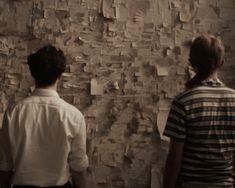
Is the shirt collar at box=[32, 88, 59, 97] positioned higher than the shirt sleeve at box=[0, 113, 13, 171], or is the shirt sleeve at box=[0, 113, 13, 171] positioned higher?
the shirt collar at box=[32, 88, 59, 97]

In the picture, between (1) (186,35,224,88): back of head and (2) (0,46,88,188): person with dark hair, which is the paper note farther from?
(2) (0,46,88,188): person with dark hair

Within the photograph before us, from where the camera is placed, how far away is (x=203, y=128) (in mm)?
1283

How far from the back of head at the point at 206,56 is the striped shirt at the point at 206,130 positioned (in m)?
0.04

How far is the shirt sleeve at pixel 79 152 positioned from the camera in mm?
1309

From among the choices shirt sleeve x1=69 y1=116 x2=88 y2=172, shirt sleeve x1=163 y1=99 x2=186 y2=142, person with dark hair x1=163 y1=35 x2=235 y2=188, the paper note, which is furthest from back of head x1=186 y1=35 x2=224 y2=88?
the paper note

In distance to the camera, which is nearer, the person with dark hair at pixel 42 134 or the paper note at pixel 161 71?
the person with dark hair at pixel 42 134

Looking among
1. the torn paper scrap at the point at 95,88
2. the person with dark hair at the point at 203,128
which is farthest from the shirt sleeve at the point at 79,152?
the torn paper scrap at the point at 95,88

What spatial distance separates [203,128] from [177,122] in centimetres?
8

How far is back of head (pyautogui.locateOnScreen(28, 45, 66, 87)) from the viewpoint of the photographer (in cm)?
129

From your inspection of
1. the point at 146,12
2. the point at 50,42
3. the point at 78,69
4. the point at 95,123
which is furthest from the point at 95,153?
the point at 146,12

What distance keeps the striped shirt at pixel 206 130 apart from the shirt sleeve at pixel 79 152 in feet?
0.85

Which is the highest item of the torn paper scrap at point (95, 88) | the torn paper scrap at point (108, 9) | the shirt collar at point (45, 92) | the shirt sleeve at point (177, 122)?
the torn paper scrap at point (108, 9)

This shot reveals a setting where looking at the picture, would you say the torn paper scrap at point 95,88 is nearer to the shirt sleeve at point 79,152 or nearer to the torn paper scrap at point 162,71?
the torn paper scrap at point 162,71

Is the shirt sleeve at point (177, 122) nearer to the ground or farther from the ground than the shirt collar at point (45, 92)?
nearer to the ground
